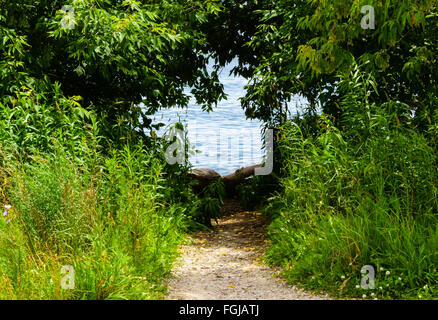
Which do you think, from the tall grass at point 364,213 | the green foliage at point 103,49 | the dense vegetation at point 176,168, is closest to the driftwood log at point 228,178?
the green foliage at point 103,49

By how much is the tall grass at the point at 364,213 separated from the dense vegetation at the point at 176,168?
0.7 inches

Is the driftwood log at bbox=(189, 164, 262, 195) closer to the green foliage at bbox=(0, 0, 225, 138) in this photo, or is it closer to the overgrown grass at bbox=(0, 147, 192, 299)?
the green foliage at bbox=(0, 0, 225, 138)

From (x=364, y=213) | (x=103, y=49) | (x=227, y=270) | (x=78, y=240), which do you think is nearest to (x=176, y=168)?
(x=103, y=49)

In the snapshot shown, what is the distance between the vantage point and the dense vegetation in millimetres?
4270

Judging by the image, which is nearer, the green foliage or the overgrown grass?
the overgrown grass

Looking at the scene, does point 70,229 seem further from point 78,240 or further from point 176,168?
point 176,168

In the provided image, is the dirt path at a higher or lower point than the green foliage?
lower

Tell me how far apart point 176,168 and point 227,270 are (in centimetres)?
267

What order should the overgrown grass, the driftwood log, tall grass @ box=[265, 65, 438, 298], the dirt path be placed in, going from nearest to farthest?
the overgrown grass < tall grass @ box=[265, 65, 438, 298] < the dirt path < the driftwood log

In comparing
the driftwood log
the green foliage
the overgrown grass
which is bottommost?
the driftwood log

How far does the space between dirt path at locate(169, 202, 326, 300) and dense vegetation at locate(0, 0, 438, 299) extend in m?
0.21

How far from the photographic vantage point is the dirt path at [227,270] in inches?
178

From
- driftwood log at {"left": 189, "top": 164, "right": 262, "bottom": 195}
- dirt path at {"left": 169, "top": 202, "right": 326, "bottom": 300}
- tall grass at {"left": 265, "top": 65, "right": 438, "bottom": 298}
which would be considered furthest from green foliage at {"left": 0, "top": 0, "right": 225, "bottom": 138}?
driftwood log at {"left": 189, "top": 164, "right": 262, "bottom": 195}
